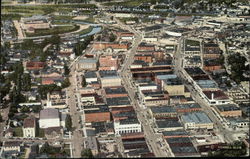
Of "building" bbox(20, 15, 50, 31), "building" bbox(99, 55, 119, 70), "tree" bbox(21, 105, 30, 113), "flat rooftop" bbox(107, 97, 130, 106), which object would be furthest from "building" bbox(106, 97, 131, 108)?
"building" bbox(20, 15, 50, 31)

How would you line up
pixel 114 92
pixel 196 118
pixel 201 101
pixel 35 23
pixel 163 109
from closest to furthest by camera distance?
pixel 196 118 → pixel 163 109 → pixel 201 101 → pixel 114 92 → pixel 35 23

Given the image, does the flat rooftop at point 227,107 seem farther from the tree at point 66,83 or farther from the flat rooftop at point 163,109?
the tree at point 66,83

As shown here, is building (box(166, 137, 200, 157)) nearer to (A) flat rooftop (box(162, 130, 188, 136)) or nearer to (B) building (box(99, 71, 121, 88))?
(A) flat rooftop (box(162, 130, 188, 136))

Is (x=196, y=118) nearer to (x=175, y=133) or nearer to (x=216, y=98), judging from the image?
(x=175, y=133)

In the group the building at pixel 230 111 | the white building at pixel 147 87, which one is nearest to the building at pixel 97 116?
the white building at pixel 147 87

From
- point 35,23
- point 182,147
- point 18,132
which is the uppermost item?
point 35,23

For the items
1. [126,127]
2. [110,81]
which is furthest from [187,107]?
[110,81]

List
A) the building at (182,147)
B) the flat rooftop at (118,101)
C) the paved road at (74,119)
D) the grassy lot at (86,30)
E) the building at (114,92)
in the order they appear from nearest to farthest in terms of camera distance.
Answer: the building at (182,147), the paved road at (74,119), the flat rooftop at (118,101), the building at (114,92), the grassy lot at (86,30)

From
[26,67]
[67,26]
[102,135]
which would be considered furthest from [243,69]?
[67,26]
